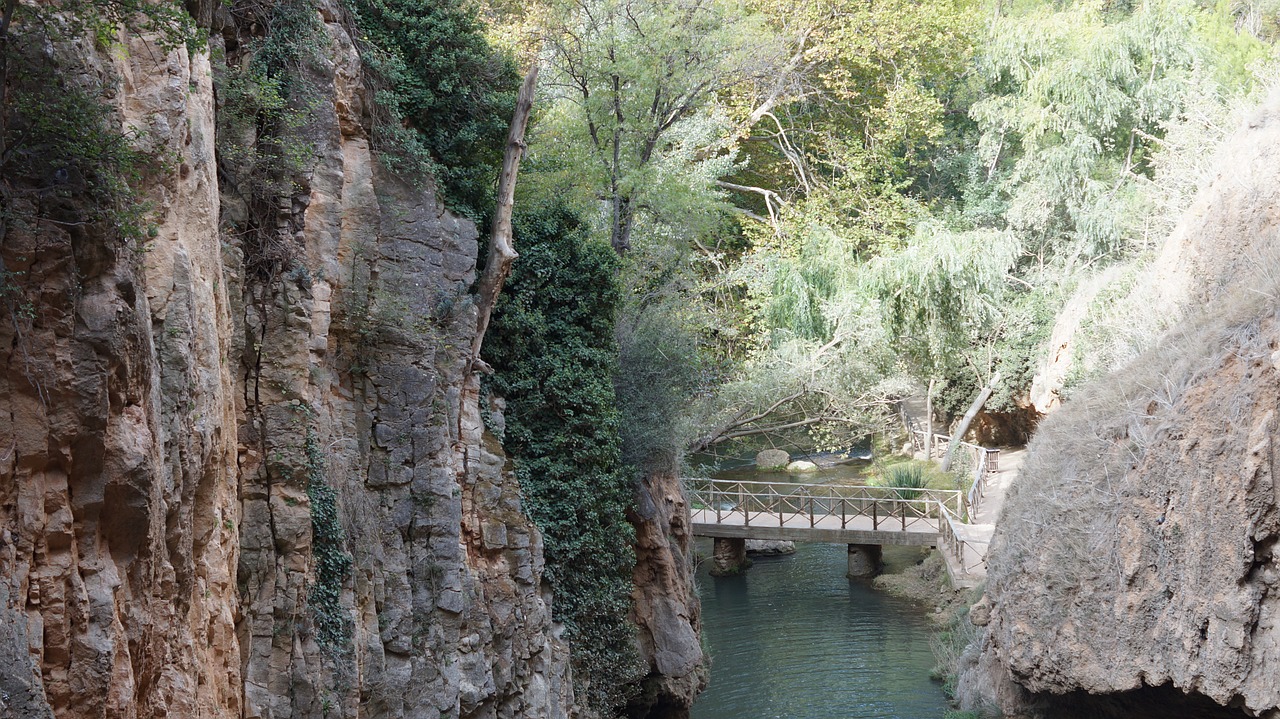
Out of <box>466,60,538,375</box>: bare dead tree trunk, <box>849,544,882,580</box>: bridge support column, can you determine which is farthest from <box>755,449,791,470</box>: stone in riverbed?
<box>466,60,538,375</box>: bare dead tree trunk

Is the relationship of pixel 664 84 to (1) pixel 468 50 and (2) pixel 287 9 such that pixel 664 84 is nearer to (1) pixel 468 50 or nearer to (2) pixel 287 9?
(1) pixel 468 50

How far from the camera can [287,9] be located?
937 centimetres

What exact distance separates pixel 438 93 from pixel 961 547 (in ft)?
45.5

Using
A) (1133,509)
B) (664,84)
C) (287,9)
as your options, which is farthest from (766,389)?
(287,9)

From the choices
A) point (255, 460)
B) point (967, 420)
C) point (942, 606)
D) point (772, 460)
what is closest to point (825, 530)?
point (942, 606)

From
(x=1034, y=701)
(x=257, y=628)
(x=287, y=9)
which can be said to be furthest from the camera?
(x=1034, y=701)

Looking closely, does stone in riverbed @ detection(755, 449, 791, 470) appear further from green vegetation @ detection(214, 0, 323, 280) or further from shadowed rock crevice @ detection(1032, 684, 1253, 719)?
green vegetation @ detection(214, 0, 323, 280)

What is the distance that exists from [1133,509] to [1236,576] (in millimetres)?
1574

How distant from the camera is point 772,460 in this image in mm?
30891

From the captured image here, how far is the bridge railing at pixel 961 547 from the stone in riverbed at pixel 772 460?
9.11 meters

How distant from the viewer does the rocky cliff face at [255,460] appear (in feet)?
15.8

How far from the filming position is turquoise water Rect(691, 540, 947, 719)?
17.0 metres

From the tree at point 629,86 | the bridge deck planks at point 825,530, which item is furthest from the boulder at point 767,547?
the tree at point 629,86

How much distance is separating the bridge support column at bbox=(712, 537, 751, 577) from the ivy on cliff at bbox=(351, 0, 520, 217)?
1305cm
